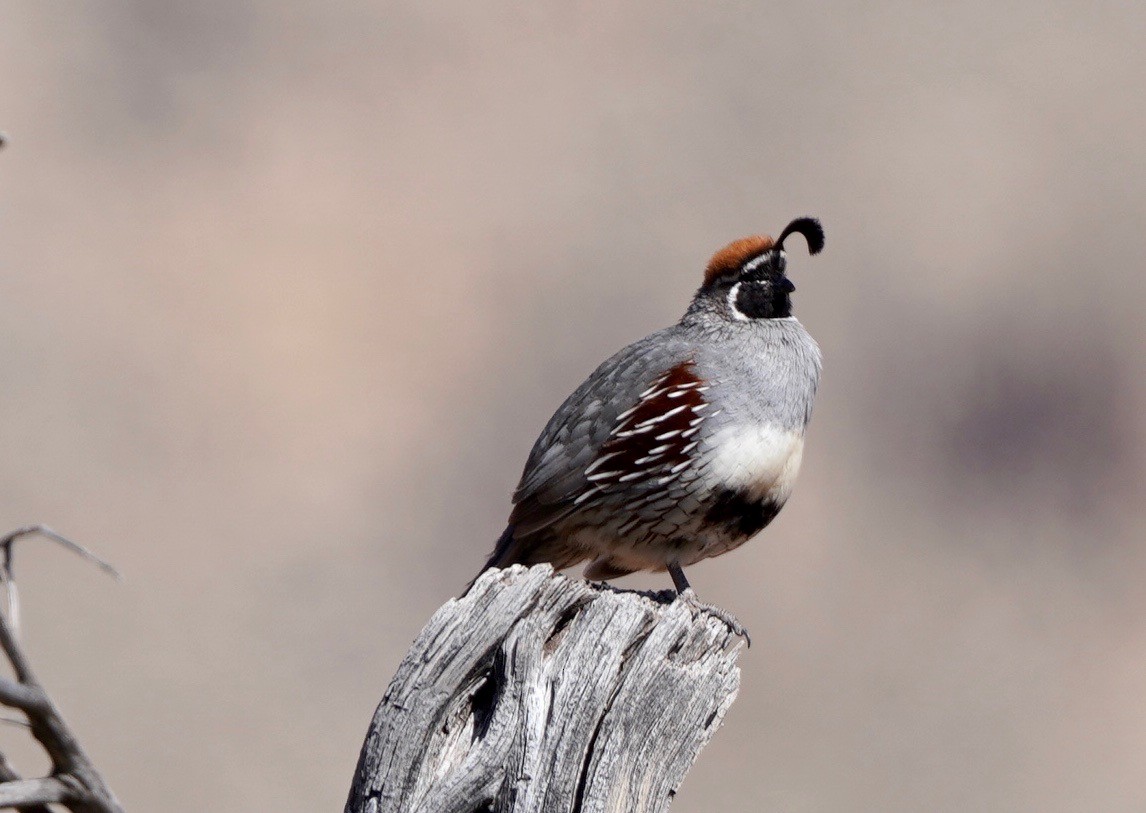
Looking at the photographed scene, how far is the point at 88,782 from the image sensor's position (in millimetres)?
2246

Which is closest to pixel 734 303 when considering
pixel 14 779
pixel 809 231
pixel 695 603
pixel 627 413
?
pixel 809 231

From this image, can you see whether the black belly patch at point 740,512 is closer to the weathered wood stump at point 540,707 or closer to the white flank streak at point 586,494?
the white flank streak at point 586,494

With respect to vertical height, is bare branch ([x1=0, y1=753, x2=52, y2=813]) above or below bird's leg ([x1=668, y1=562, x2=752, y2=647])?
above

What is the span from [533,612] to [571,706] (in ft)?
0.62

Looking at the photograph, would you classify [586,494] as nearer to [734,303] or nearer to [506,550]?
[506,550]

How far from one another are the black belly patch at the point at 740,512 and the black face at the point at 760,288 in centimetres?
67

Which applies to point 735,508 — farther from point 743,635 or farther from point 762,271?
point 762,271

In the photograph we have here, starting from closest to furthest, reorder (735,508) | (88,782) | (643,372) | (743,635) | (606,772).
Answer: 1. (88,782)
2. (606,772)
3. (743,635)
4. (735,508)
5. (643,372)

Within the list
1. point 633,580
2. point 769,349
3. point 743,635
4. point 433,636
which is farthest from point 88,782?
point 633,580

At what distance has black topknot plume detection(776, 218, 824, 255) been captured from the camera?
429cm

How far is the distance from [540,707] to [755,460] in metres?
1.64

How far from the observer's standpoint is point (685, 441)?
12.8ft

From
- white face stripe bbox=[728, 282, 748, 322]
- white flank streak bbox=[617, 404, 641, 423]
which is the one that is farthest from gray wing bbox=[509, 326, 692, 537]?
white face stripe bbox=[728, 282, 748, 322]

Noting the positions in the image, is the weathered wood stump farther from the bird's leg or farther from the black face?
the black face
